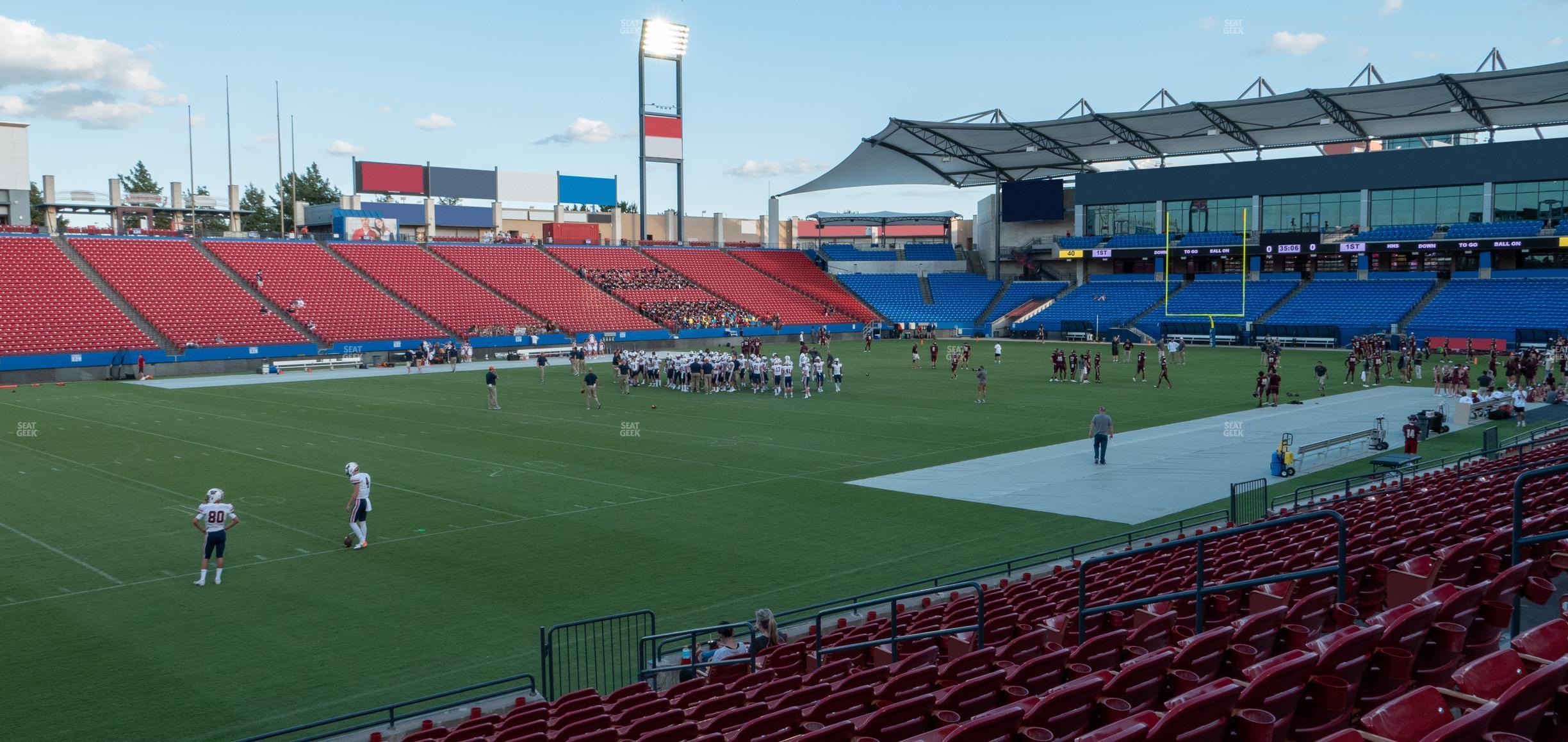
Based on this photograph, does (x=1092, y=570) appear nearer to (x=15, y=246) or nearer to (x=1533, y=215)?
(x=15, y=246)

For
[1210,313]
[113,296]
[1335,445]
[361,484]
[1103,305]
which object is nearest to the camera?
[361,484]

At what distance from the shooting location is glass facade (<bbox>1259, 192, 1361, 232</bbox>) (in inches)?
2660

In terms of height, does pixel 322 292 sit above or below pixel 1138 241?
below

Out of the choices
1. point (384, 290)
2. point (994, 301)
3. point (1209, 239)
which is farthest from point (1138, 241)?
point (384, 290)

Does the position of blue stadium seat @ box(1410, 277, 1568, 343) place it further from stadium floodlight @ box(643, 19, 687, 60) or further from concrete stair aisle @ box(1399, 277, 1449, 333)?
stadium floodlight @ box(643, 19, 687, 60)

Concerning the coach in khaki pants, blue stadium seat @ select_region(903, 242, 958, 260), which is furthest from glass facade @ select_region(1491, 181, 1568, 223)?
the coach in khaki pants

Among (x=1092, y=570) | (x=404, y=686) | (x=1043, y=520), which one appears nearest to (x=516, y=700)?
(x=404, y=686)

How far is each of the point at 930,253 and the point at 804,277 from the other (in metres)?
11.9

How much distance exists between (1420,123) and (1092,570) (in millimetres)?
61599

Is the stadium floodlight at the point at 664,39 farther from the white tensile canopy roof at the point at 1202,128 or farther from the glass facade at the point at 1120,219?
the glass facade at the point at 1120,219

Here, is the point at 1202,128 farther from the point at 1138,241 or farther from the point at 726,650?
the point at 726,650

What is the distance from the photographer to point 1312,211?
225 feet

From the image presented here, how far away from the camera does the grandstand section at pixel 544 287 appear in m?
64.1

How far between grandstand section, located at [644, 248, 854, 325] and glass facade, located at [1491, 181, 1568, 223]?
1528 inches
